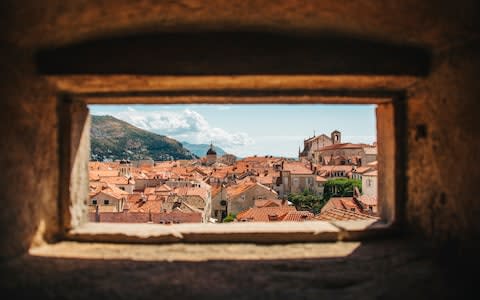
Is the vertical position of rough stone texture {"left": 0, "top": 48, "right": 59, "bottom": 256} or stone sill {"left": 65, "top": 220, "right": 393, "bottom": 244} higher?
rough stone texture {"left": 0, "top": 48, "right": 59, "bottom": 256}

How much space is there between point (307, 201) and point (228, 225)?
168 feet

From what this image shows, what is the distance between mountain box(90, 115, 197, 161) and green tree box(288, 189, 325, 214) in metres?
96.4

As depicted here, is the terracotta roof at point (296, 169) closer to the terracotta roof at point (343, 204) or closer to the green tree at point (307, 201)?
the green tree at point (307, 201)

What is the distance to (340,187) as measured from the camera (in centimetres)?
5747

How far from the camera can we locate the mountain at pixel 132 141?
14575 cm

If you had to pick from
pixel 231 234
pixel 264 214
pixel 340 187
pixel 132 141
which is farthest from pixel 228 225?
pixel 132 141

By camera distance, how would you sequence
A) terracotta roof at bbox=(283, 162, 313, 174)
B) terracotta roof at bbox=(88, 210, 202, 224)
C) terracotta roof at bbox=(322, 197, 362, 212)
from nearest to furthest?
terracotta roof at bbox=(88, 210, 202, 224), terracotta roof at bbox=(322, 197, 362, 212), terracotta roof at bbox=(283, 162, 313, 174)

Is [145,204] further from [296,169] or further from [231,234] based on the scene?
[296,169]

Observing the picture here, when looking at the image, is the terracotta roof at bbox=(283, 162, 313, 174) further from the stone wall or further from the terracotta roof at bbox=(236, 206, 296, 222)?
the stone wall

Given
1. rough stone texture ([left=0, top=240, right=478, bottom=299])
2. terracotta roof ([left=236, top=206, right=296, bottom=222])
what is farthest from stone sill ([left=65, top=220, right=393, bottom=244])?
terracotta roof ([left=236, top=206, right=296, bottom=222])

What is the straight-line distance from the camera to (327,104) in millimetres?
4617

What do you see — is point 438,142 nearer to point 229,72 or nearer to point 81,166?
point 229,72

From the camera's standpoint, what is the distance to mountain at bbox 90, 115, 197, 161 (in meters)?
146

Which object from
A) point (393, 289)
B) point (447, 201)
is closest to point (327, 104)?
point (447, 201)
